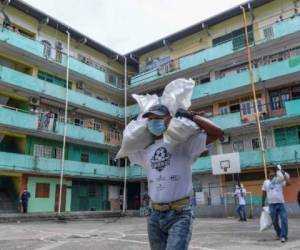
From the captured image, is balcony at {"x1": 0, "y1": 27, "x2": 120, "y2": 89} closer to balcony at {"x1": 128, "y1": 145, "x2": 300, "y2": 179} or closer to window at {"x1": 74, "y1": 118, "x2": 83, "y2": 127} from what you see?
window at {"x1": 74, "y1": 118, "x2": 83, "y2": 127}

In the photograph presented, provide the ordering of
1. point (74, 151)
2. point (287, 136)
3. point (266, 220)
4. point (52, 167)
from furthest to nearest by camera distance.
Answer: point (74, 151)
point (52, 167)
point (287, 136)
point (266, 220)

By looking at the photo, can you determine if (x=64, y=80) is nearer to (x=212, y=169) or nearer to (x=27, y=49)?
(x=27, y=49)

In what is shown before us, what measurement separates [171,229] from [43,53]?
2527 centimetres

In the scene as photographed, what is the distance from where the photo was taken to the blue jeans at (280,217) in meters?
8.39

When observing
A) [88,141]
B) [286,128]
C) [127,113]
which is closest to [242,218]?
[286,128]

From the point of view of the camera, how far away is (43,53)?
26.3m

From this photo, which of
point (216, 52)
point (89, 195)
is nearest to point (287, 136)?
point (216, 52)

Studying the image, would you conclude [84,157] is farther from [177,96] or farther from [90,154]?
[177,96]

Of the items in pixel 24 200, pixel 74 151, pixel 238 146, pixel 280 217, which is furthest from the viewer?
pixel 74 151

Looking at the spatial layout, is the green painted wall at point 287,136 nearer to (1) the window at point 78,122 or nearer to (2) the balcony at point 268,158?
(2) the balcony at point 268,158

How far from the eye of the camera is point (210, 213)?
24.0m

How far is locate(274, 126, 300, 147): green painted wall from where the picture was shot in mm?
24297

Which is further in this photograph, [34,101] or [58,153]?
[58,153]

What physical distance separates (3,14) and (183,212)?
25951mm
